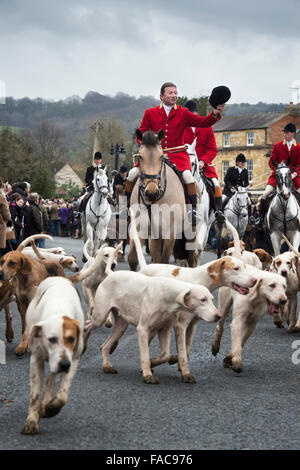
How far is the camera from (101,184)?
19609 millimetres

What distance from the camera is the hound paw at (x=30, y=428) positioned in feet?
17.1

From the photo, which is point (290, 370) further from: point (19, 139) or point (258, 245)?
point (19, 139)

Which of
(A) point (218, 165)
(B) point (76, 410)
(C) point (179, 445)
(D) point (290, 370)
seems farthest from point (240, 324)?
(A) point (218, 165)

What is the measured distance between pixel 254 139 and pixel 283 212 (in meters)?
55.6

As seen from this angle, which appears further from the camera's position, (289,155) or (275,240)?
(289,155)

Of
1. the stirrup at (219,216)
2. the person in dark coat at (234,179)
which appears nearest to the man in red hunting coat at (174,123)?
the stirrup at (219,216)

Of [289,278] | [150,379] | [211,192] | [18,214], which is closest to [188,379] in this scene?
[150,379]

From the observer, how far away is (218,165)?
71.7 m

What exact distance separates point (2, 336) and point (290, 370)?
3.32 meters

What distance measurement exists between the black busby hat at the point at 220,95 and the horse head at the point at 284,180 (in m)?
4.64

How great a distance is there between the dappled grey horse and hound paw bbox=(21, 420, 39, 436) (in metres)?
10.5

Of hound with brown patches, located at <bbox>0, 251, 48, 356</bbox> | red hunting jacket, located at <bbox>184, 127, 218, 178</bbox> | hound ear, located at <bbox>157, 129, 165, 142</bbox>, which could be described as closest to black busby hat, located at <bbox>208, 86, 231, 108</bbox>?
hound ear, located at <bbox>157, 129, 165, 142</bbox>

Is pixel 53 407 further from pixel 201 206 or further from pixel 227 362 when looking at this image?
pixel 201 206

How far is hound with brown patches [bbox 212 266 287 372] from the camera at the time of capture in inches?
291
